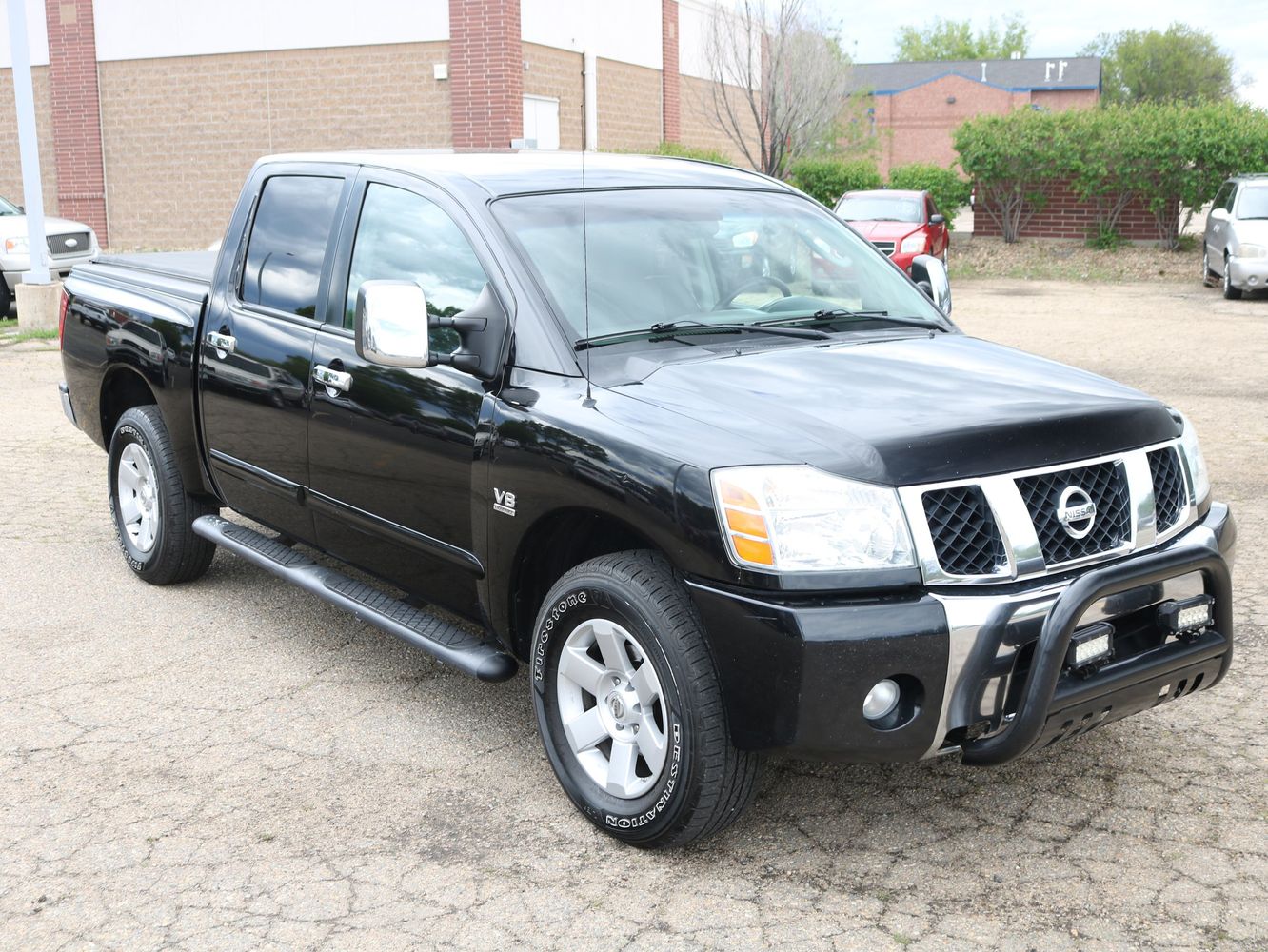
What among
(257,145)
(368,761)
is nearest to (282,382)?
(368,761)

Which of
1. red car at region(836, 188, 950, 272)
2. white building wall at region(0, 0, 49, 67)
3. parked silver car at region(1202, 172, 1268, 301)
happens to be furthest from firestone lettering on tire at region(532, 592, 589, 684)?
white building wall at region(0, 0, 49, 67)

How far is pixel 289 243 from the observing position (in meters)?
5.00

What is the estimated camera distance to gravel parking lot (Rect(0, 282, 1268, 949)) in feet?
10.5

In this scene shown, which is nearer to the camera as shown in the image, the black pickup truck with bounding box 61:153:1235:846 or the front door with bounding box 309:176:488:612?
the black pickup truck with bounding box 61:153:1235:846

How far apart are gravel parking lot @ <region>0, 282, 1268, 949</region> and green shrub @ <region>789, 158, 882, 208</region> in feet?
83.7

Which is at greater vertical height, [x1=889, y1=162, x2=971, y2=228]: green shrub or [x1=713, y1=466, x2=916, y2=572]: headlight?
[x1=889, y1=162, x2=971, y2=228]: green shrub

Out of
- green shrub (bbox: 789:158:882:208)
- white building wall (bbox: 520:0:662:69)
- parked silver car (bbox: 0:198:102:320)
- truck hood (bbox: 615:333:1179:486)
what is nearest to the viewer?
truck hood (bbox: 615:333:1179:486)

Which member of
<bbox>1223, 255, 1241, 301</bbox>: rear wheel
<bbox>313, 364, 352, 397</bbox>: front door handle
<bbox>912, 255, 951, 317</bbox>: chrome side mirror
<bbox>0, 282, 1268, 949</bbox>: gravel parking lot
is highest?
<bbox>912, 255, 951, 317</bbox>: chrome side mirror

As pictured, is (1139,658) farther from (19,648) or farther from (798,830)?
(19,648)

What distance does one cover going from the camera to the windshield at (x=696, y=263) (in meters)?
4.03

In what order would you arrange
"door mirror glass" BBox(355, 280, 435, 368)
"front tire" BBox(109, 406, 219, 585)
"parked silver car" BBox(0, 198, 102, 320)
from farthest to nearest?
"parked silver car" BBox(0, 198, 102, 320)
"front tire" BBox(109, 406, 219, 585)
"door mirror glass" BBox(355, 280, 435, 368)

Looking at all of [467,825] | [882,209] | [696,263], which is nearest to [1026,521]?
[696,263]

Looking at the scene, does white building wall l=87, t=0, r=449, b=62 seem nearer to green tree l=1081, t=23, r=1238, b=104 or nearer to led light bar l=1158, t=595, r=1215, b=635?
led light bar l=1158, t=595, r=1215, b=635

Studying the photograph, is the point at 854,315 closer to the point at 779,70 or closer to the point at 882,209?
the point at 882,209
